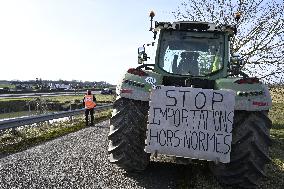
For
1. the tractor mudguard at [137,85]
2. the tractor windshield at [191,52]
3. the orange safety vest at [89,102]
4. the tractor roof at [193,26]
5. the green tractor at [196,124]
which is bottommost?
the orange safety vest at [89,102]

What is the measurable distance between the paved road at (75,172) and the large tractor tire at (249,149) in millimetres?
906

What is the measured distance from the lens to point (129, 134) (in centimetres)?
621

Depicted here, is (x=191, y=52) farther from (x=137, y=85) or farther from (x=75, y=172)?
(x=75, y=172)

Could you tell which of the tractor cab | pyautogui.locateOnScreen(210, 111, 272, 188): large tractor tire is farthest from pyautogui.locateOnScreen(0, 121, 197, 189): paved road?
the tractor cab

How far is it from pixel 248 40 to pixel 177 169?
17505 mm

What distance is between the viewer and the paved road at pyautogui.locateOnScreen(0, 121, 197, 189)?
5816mm

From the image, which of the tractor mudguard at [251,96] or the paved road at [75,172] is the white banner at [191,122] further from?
the paved road at [75,172]

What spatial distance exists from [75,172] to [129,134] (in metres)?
1.16

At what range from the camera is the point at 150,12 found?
805 cm

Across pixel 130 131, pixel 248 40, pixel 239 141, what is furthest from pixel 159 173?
pixel 248 40

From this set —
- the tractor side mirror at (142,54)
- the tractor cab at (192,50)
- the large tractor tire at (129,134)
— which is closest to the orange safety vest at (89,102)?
the tractor side mirror at (142,54)

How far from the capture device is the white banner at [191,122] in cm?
567

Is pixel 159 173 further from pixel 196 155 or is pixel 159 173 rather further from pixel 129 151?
pixel 196 155

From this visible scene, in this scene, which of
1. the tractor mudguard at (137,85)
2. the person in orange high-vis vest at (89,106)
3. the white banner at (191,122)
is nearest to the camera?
the white banner at (191,122)
